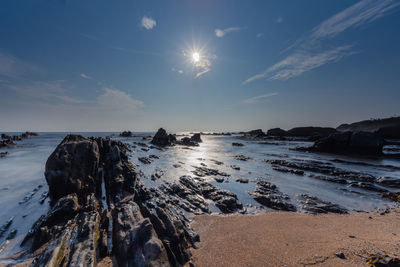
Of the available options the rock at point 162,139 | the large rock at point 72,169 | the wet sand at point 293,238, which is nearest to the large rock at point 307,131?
the rock at point 162,139

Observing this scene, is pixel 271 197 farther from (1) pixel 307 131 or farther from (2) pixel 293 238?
(1) pixel 307 131

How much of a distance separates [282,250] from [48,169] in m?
12.8

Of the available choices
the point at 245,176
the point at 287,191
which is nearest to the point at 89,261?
the point at 287,191

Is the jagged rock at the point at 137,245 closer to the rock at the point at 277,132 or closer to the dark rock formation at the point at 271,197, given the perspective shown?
the dark rock formation at the point at 271,197

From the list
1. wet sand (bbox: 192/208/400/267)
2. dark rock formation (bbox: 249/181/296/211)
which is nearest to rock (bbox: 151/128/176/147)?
dark rock formation (bbox: 249/181/296/211)

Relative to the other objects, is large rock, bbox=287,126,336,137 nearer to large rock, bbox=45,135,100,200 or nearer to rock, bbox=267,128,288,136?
rock, bbox=267,128,288,136

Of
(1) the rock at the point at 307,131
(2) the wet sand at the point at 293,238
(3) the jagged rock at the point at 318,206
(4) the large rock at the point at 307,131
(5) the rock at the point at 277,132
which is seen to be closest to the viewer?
(2) the wet sand at the point at 293,238

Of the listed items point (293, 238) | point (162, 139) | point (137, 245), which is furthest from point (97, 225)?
point (162, 139)

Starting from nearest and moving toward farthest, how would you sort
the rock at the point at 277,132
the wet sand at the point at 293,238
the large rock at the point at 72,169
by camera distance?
the wet sand at the point at 293,238
the large rock at the point at 72,169
the rock at the point at 277,132

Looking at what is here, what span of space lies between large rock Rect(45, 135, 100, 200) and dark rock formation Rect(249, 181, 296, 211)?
11.4m

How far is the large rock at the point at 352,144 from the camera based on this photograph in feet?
93.7

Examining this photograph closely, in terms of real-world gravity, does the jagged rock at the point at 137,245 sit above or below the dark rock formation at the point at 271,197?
above

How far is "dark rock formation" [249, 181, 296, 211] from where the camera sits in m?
9.23

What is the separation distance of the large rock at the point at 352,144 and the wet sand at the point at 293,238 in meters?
30.5
